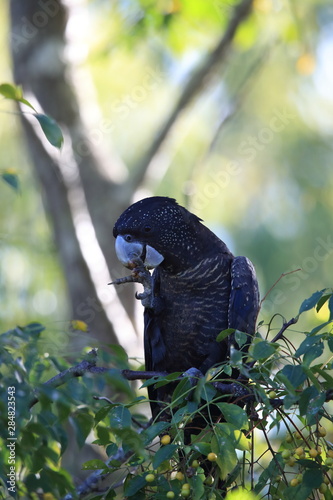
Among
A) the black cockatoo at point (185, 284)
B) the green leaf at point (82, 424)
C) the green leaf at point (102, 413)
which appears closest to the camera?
the green leaf at point (102, 413)

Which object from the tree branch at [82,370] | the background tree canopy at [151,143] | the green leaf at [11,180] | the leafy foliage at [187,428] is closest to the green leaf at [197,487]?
the leafy foliage at [187,428]

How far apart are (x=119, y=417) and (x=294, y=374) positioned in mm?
512

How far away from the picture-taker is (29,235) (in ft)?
21.4

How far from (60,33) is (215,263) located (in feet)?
9.52

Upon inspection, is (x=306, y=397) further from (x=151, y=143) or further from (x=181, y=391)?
(x=151, y=143)

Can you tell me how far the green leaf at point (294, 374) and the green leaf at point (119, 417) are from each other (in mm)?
460

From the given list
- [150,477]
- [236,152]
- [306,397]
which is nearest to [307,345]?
[306,397]

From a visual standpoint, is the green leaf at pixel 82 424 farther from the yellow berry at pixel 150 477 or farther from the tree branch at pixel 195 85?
the tree branch at pixel 195 85

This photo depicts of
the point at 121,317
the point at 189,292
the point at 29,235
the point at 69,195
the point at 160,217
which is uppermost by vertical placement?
the point at 160,217

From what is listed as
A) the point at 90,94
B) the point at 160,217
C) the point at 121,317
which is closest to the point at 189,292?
the point at 160,217

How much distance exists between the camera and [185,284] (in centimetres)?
283

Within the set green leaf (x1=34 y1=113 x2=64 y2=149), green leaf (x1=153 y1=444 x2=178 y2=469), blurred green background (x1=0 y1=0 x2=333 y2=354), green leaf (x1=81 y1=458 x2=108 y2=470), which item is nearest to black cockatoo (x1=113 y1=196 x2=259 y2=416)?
green leaf (x1=34 y1=113 x2=64 y2=149)

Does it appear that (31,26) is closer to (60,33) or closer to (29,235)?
(60,33)

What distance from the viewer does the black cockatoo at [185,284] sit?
2.74m
